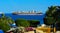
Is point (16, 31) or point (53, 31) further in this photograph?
point (53, 31)

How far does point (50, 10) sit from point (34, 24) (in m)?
4.43

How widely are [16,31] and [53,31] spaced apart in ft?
18.7

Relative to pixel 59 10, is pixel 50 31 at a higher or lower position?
lower

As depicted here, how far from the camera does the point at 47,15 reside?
3919 centimetres

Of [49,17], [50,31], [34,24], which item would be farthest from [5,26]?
[49,17]

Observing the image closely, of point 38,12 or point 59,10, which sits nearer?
point 59,10

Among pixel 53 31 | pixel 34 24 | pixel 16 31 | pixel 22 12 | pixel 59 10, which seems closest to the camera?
pixel 16 31

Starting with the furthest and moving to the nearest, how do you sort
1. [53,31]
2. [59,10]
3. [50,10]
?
[50,10], [59,10], [53,31]

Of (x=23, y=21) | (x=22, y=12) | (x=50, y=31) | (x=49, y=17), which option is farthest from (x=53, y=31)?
(x=22, y=12)

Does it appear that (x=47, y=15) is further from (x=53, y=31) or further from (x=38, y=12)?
(x=38, y=12)

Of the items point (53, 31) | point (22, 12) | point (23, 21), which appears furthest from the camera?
point (22, 12)

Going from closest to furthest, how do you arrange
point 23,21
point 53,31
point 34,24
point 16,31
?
point 16,31, point 53,31, point 23,21, point 34,24

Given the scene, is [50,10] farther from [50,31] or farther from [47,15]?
[50,31]

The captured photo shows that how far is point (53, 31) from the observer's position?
25.8m
